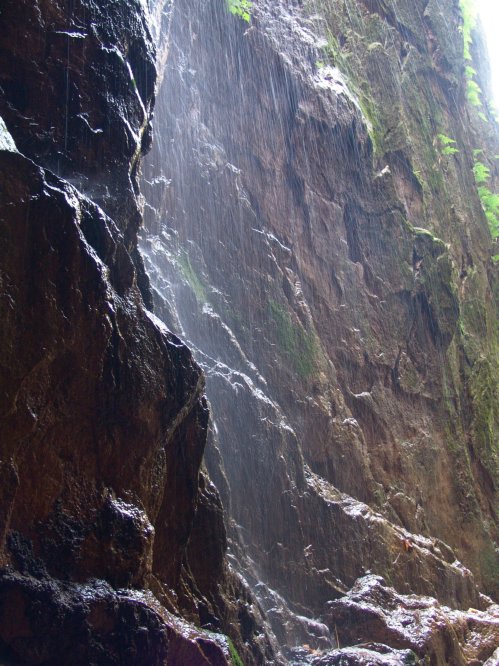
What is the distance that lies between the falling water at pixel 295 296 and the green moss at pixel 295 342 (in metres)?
0.04

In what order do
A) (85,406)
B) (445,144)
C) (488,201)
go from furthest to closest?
1. (488,201)
2. (445,144)
3. (85,406)

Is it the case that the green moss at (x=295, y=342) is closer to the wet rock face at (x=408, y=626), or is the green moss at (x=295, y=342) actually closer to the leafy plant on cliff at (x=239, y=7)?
the wet rock face at (x=408, y=626)

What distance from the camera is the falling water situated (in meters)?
11.4

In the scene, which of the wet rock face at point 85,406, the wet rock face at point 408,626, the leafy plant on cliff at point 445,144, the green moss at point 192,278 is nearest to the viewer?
the wet rock face at point 85,406

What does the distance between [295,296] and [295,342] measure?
1102 millimetres

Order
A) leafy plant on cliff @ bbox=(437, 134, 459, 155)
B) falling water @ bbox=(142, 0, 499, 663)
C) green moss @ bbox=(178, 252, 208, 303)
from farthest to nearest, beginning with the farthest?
leafy plant on cliff @ bbox=(437, 134, 459, 155) < green moss @ bbox=(178, 252, 208, 303) < falling water @ bbox=(142, 0, 499, 663)

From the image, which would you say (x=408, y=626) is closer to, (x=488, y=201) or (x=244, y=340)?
(x=244, y=340)

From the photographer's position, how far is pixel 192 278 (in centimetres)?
1310

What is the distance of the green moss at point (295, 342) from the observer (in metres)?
13.1

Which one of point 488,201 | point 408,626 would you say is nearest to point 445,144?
point 488,201

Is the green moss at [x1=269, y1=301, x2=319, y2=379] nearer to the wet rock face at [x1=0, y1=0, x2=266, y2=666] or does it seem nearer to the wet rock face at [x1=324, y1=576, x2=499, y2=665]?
the wet rock face at [x1=324, y1=576, x2=499, y2=665]

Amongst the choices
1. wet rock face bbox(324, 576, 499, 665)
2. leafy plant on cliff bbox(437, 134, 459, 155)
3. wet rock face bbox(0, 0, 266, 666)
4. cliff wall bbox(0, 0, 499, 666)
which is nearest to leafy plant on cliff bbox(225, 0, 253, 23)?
cliff wall bbox(0, 0, 499, 666)

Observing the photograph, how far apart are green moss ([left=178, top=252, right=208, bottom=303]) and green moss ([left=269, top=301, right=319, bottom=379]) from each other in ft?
4.70

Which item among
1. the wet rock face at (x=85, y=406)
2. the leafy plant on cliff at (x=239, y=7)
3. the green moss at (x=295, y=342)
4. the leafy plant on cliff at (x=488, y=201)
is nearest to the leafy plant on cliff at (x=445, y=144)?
the leafy plant on cliff at (x=488, y=201)
